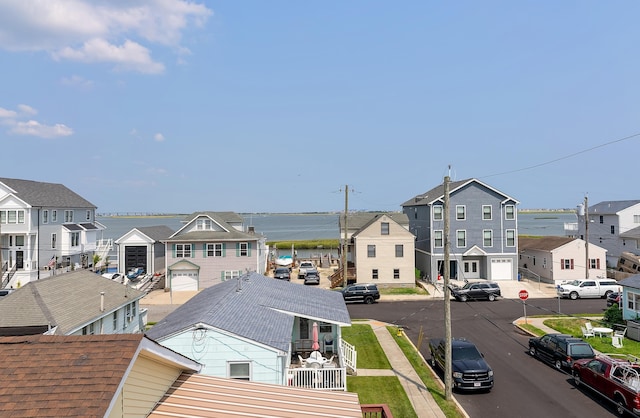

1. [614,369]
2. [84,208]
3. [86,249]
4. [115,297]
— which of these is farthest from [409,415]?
[84,208]

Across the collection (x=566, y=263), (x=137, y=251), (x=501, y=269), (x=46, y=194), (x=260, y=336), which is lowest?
(x=501, y=269)

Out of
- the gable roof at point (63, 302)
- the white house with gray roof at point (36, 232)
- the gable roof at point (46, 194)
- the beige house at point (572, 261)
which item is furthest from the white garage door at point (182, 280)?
the beige house at point (572, 261)

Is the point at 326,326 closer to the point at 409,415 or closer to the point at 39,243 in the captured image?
the point at 409,415

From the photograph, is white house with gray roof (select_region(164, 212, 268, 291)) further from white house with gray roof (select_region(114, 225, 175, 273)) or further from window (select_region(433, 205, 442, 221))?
window (select_region(433, 205, 442, 221))

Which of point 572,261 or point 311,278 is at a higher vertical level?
point 572,261

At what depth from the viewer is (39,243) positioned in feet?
158

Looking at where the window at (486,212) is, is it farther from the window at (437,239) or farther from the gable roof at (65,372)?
the gable roof at (65,372)

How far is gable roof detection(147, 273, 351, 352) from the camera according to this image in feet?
51.3

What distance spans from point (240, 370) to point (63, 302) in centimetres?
1099

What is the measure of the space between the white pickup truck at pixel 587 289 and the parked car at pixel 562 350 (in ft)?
66.0

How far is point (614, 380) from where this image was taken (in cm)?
1712

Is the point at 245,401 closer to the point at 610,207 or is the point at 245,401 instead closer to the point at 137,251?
the point at 137,251

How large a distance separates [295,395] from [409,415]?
8462mm

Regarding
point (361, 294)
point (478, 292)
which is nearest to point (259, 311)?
point (361, 294)
